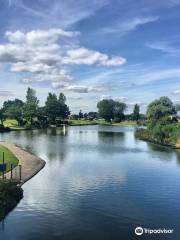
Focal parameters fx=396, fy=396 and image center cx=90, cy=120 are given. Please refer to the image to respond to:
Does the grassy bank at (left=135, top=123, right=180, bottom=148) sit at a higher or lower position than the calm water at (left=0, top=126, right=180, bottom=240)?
higher

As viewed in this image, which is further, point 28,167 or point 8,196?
point 28,167

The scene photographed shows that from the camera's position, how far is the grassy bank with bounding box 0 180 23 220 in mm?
39209

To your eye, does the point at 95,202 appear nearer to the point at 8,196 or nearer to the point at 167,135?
the point at 8,196

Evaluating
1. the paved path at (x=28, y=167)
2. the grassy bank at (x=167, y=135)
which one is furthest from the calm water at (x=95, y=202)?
the grassy bank at (x=167, y=135)

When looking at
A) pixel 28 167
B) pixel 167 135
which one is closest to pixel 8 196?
pixel 28 167

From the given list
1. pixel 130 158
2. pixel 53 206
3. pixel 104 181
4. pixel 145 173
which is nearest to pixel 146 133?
pixel 130 158

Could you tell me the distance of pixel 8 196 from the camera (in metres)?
41.4

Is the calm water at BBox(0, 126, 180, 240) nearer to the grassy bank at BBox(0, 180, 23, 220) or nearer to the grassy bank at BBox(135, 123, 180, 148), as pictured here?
the grassy bank at BBox(0, 180, 23, 220)

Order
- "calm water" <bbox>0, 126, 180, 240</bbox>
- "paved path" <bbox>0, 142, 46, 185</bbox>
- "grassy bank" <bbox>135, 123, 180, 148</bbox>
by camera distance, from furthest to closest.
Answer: "grassy bank" <bbox>135, 123, 180, 148</bbox> → "paved path" <bbox>0, 142, 46, 185</bbox> → "calm water" <bbox>0, 126, 180, 240</bbox>

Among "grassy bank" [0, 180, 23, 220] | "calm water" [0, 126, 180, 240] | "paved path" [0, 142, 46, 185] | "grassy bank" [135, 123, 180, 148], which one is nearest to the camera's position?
"calm water" [0, 126, 180, 240]

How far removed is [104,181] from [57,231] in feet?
72.8

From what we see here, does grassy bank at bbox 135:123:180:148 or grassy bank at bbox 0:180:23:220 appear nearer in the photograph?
grassy bank at bbox 0:180:23:220

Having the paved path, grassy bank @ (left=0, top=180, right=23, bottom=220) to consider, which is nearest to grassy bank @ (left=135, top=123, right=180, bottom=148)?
the paved path

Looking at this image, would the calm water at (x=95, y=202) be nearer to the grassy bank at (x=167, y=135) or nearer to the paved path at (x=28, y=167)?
the paved path at (x=28, y=167)
